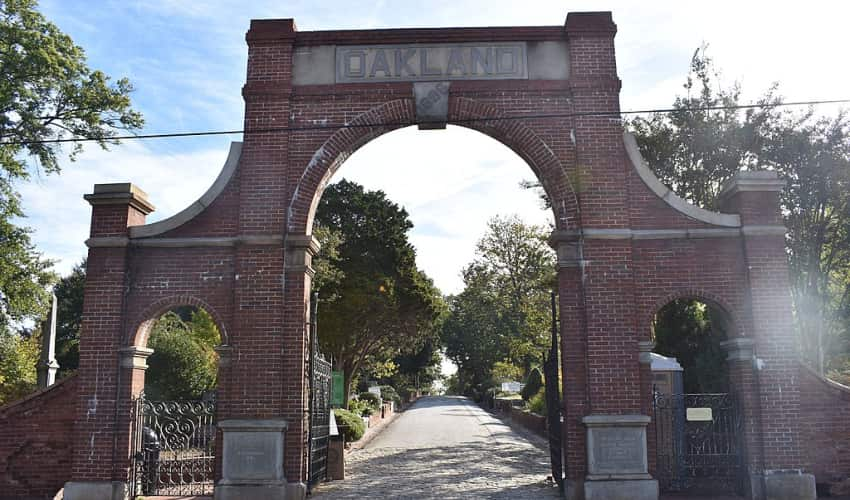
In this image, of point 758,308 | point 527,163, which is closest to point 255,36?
point 527,163

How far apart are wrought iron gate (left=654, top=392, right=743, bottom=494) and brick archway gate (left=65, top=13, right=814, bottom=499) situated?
415mm

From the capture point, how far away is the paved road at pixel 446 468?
1199 cm

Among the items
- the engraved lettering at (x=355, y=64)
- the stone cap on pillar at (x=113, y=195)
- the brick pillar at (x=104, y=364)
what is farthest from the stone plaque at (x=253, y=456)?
the engraved lettering at (x=355, y=64)

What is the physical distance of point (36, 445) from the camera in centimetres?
1102

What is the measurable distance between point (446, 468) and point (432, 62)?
8.64m

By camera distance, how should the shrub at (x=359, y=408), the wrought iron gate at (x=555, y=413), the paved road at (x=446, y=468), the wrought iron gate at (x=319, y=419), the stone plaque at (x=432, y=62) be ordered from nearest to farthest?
1. the wrought iron gate at (x=555, y=413)
2. the wrought iron gate at (x=319, y=419)
3. the stone plaque at (x=432, y=62)
4. the paved road at (x=446, y=468)
5. the shrub at (x=359, y=408)

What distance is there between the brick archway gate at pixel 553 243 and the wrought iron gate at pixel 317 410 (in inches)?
17.7

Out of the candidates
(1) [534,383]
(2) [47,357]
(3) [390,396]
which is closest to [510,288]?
(1) [534,383]

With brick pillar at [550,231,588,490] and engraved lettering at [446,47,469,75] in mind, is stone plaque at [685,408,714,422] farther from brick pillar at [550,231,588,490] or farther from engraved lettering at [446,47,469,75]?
engraved lettering at [446,47,469,75]

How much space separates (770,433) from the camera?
34.6ft

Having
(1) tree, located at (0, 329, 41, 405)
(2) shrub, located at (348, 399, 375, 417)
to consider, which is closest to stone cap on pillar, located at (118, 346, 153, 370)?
(1) tree, located at (0, 329, 41, 405)

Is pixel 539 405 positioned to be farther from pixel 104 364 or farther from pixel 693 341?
pixel 104 364

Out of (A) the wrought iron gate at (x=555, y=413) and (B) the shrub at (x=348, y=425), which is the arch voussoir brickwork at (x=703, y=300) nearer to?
(A) the wrought iron gate at (x=555, y=413)

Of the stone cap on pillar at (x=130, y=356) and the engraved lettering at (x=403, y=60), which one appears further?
the engraved lettering at (x=403, y=60)
